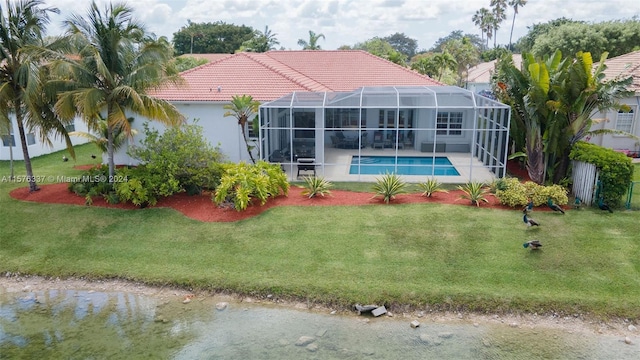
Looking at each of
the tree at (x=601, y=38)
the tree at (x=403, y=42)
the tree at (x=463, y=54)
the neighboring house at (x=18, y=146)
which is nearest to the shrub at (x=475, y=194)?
the neighboring house at (x=18, y=146)

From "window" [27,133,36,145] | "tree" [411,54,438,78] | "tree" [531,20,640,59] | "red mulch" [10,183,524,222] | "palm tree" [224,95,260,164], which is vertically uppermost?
"tree" [531,20,640,59]

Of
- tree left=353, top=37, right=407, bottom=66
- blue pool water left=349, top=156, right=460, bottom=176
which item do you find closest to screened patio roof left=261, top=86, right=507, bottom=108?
blue pool water left=349, top=156, right=460, bottom=176

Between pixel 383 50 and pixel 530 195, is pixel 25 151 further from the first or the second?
pixel 383 50

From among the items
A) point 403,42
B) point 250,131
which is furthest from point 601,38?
point 403,42

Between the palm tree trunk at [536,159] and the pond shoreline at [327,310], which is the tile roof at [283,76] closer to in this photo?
the pond shoreline at [327,310]

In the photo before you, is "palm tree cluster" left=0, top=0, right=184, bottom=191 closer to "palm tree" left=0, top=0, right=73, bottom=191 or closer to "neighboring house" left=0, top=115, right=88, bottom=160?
"palm tree" left=0, top=0, right=73, bottom=191

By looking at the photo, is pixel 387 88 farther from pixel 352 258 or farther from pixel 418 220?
pixel 352 258

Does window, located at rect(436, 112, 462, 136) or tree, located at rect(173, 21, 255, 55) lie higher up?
tree, located at rect(173, 21, 255, 55)
